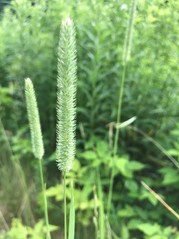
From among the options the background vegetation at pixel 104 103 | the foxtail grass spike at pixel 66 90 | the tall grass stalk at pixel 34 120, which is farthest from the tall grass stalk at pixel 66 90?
the background vegetation at pixel 104 103

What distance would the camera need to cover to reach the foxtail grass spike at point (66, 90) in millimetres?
540

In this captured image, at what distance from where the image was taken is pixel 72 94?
23.2 inches

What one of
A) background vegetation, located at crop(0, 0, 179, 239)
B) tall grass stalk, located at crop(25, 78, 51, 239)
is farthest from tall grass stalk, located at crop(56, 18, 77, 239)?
background vegetation, located at crop(0, 0, 179, 239)

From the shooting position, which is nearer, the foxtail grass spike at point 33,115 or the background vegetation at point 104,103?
the foxtail grass spike at point 33,115

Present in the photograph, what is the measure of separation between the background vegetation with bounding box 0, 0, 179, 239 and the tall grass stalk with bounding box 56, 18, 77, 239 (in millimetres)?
1263

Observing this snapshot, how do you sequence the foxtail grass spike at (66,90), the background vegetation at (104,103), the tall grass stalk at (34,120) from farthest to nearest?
the background vegetation at (104,103) < the tall grass stalk at (34,120) < the foxtail grass spike at (66,90)

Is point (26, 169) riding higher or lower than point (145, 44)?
lower

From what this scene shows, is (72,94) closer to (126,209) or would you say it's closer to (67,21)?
(67,21)

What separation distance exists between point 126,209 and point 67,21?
1.68 metres

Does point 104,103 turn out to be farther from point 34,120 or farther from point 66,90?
point 66,90

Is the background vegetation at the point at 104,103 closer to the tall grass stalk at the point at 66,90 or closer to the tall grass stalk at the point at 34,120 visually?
the tall grass stalk at the point at 34,120

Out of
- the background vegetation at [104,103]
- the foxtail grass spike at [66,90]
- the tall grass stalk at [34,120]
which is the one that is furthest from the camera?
the background vegetation at [104,103]

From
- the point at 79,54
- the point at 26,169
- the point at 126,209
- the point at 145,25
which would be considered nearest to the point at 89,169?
the point at 126,209

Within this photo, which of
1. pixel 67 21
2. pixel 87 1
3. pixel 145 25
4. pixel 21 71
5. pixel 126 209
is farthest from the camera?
pixel 21 71
